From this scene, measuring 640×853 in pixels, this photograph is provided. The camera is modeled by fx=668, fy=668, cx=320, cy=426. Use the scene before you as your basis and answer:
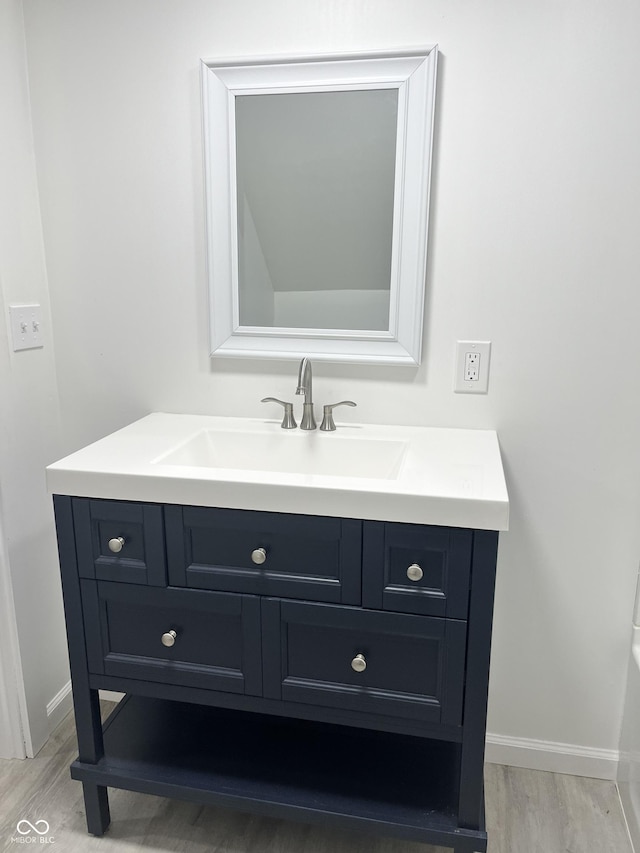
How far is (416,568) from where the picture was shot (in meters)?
1.25

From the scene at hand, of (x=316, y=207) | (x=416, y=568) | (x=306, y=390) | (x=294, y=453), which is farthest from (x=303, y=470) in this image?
(x=316, y=207)

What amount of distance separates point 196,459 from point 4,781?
982mm

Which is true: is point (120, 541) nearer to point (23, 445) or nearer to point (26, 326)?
point (23, 445)

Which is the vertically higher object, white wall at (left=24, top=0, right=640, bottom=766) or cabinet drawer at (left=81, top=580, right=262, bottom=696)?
white wall at (left=24, top=0, right=640, bottom=766)

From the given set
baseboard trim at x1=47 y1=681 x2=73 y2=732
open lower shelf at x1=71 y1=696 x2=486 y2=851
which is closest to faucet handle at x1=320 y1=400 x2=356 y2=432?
open lower shelf at x1=71 y1=696 x2=486 y2=851

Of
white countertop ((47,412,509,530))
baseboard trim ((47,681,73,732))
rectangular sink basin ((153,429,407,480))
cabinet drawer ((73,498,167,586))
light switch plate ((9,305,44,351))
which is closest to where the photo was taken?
white countertop ((47,412,509,530))

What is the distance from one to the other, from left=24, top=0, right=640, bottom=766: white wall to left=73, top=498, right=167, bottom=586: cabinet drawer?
508 millimetres

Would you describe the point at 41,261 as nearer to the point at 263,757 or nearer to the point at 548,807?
the point at 263,757

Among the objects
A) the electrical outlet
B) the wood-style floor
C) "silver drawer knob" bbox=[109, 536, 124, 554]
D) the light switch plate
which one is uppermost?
the light switch plate

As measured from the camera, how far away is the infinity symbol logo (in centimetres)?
156

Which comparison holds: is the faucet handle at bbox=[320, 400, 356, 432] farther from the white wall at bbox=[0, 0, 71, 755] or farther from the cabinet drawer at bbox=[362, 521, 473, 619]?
the white wall at bbox=[0, 0, 71, 755]

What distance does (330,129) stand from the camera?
1.57 metres

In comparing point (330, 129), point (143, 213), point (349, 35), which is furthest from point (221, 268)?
point (349, 35)

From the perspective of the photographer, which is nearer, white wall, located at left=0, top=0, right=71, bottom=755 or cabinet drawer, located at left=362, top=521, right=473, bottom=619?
cabinet drawer, located at left=362, top=521, right=473, bottom=619
